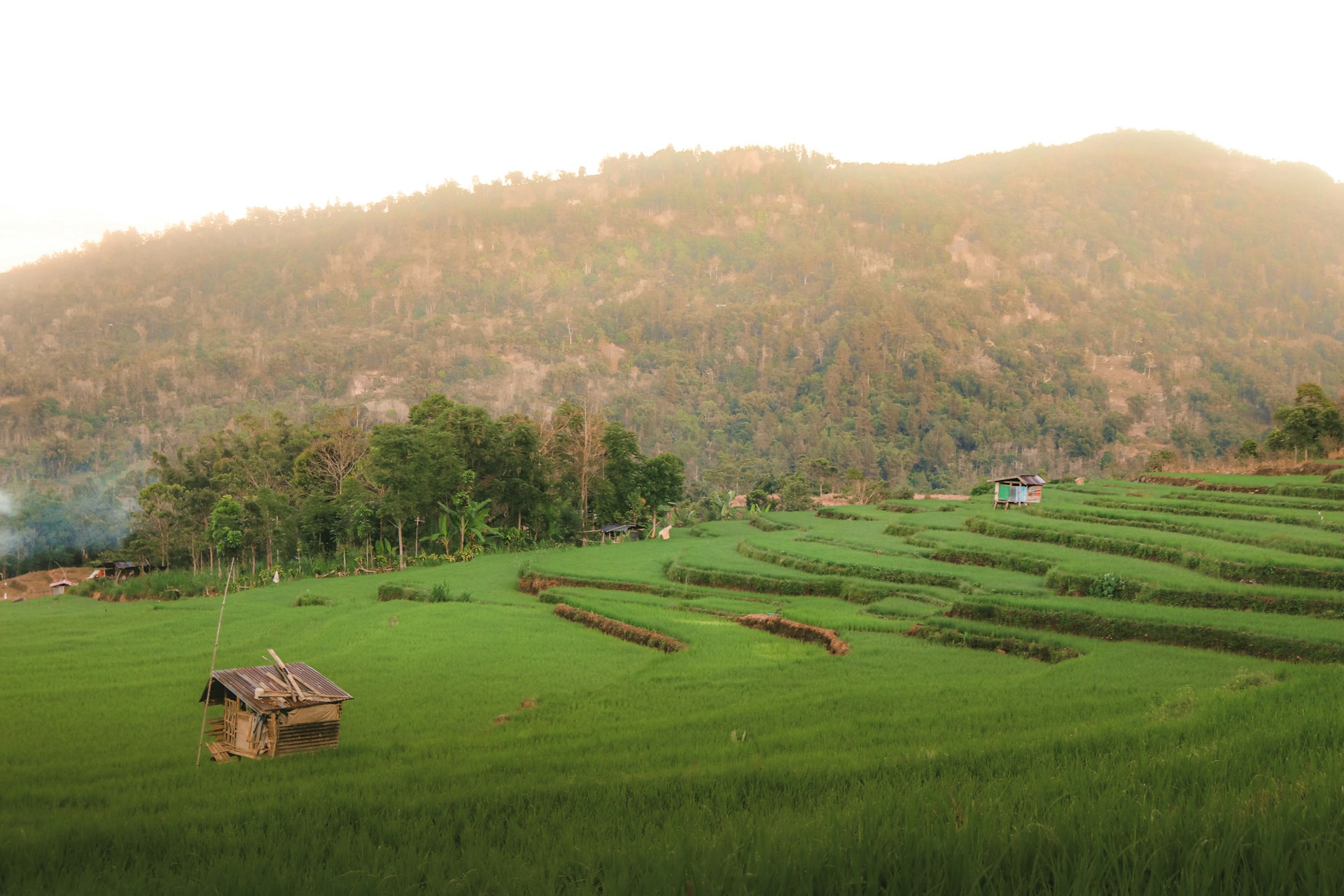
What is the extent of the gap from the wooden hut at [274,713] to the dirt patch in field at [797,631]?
9.96 metres

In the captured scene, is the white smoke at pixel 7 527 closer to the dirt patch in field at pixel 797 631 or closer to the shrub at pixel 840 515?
the shrub at pixel 840 515

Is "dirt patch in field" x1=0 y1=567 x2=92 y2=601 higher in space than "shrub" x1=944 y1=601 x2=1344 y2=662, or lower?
lower

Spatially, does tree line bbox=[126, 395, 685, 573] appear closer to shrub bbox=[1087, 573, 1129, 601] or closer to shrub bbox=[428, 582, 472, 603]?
shrub bbox=[428, 582, 472, 603]

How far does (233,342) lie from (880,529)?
529 ft

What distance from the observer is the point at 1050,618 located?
60.1ft

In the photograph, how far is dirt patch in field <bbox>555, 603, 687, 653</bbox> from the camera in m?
19.2

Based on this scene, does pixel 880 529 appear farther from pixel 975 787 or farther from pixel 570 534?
pixel 975 787

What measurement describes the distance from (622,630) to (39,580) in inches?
1695

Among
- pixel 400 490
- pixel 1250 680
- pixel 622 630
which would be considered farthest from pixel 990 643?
pixel 400 490

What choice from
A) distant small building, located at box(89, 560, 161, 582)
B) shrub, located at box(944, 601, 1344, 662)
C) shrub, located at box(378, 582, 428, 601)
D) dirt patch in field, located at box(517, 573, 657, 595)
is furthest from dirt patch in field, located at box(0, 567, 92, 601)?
shrub, located at box(944, 601, 1344, 662)

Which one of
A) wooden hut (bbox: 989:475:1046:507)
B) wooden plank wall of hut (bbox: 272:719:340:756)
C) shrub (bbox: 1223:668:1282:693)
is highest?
wooden hut (bbox: 989:475:1046:507)

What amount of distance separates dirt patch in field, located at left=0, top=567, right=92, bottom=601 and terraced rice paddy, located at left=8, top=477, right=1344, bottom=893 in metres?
18.4

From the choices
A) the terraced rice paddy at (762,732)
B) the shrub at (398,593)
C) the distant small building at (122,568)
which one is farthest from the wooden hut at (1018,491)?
the distant small building at (122,568)

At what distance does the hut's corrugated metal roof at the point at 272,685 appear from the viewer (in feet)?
31.2
